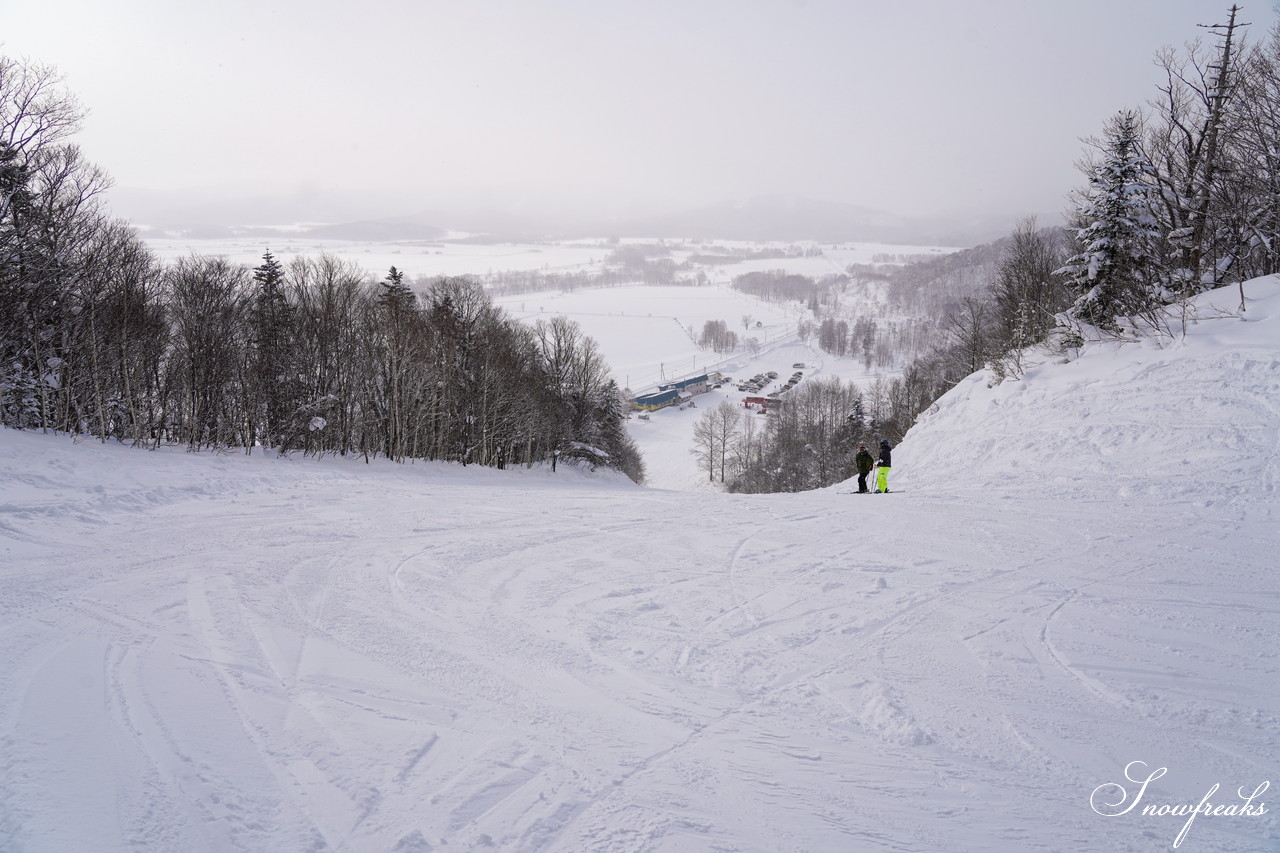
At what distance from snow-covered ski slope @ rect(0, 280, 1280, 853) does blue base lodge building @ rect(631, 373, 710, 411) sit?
71.8 meters

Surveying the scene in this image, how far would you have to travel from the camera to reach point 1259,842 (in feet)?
13.3

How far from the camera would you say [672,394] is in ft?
286

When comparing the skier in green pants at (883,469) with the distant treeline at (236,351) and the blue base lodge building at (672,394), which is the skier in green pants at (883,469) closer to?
the distant treeline at (236,351)

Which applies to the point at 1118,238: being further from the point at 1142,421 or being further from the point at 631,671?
the point at 631,671

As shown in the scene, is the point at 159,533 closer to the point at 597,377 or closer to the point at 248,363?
the point at 248,363

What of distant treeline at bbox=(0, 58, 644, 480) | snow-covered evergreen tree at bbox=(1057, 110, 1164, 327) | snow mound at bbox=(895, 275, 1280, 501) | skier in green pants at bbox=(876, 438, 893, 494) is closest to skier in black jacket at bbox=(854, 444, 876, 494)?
skier in green pants at bbox=(876, 438, 893, 494)

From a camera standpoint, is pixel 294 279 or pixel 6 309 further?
pixel 294 279

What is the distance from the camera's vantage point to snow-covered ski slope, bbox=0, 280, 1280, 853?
4113 millimetres

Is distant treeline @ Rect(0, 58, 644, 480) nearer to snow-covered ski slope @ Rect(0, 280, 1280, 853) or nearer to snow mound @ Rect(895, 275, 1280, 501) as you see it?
snow-covered ski slope @ Rect(0, 280, 1280, 853)

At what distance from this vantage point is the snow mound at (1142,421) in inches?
489

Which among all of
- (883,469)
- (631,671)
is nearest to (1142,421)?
(883,469)

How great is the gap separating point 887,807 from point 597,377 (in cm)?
3831

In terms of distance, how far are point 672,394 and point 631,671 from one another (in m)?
81.6

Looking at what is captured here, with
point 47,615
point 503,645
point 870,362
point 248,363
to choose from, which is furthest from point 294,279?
point 870,362
